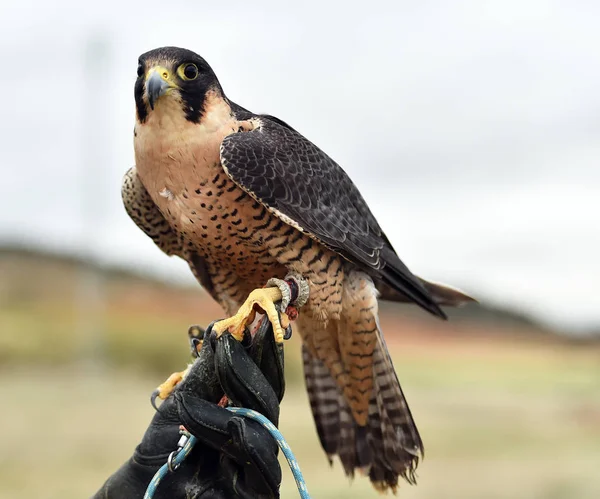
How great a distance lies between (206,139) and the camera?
212 cm

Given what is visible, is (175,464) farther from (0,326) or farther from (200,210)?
(0,326)

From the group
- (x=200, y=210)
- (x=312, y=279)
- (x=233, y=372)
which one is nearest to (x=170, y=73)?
(x=200, y=210)

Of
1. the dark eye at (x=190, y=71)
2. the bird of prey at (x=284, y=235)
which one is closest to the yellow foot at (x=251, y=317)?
the bird of prey at (x=284, y=235)

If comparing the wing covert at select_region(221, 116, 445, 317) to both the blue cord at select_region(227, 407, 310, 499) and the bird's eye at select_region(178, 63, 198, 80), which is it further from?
the blue cord at select_region(227, 407, 310, 499)

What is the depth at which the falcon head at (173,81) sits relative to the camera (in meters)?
2.03

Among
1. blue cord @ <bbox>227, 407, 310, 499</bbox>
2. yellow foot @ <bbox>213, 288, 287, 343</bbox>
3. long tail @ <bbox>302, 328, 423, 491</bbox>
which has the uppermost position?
yellow foot @ <bbox>213, 288, 287, 343</bbox>

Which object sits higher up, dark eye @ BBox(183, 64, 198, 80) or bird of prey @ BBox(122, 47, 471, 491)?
dark eye @ BBox(183, 64, 198, 80)

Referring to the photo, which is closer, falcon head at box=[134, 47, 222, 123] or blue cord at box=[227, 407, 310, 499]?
blue cord at box=[227, 407, 310, 499]

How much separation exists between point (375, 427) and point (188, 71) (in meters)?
1.45

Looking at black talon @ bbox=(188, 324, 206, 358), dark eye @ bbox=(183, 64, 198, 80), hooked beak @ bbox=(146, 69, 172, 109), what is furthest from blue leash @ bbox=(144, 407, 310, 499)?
dark eye @ bbox=(183, 64, 198, 80)

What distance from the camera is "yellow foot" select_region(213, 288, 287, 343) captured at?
182cm

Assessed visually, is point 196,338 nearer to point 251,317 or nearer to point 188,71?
point 251,317

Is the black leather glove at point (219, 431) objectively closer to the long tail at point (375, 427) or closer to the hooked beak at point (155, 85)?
the hooked beak at point (155, 85)

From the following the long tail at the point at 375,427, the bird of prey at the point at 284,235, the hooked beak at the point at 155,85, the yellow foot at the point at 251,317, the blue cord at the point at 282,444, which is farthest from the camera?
the long tail at the point at 375,427
